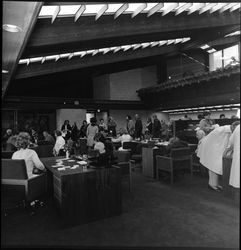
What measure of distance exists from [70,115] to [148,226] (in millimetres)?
11613

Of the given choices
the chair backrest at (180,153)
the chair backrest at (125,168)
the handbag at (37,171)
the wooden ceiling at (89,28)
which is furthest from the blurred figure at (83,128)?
the handbag at (37,171)

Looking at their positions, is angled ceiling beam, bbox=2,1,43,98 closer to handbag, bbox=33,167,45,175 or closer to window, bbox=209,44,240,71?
handbag, bbox=33,167,45,175

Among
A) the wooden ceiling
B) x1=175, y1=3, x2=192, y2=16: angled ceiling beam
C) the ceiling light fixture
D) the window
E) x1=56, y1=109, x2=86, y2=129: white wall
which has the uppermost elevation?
the window

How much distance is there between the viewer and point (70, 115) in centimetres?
1437

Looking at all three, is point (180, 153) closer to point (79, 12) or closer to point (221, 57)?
point (79, 12)

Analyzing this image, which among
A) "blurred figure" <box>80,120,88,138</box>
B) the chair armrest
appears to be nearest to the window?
"blurred figure" <box>80,120,88,138</box>

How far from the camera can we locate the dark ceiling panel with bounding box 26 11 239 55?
589cm

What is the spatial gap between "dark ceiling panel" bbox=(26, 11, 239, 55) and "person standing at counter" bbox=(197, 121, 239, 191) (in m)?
→ 3.37

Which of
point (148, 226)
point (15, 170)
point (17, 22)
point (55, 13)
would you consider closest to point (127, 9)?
point (55, 13)

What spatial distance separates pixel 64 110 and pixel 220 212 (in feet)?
37.7

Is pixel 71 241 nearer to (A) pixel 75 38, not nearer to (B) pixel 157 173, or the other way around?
(B) pixel 157 173

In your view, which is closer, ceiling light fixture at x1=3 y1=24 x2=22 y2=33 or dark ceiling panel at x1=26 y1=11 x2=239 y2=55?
ceiling light fixture at x1=3 y1=24 x2=22 y2=33

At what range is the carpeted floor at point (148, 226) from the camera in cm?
293

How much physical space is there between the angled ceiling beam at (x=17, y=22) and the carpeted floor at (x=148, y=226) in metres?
2.89
